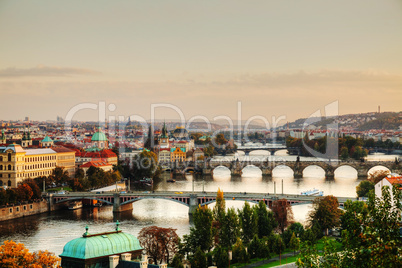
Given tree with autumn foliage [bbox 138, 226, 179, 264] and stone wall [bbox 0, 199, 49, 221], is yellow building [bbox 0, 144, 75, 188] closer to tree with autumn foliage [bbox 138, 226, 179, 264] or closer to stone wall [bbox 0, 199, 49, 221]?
stone wall [bbox 0, 199, 49, 221]

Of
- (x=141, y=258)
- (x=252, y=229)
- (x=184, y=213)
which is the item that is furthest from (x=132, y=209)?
(x=141, y=258)

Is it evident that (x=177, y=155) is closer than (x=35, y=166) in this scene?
No

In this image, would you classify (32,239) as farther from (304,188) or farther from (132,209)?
(304,188)

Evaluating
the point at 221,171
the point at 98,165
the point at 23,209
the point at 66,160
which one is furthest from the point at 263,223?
the point at 221,171

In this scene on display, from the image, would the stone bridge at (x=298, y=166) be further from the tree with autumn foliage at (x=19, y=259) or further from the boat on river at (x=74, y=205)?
the tree with autumn foliage at (x=19, y=259)

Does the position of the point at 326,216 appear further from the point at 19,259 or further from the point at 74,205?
the point at 74,205

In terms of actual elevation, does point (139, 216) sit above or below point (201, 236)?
below

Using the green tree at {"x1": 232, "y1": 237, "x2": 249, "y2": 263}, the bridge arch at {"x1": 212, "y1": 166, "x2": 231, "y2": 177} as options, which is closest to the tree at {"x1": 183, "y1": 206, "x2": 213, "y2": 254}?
the green tree at {"x1": 232, "y1": 237, "x2": 249, "y2": 263}

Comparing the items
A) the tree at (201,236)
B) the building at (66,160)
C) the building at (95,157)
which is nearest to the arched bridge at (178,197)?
the tree at (201,236)
